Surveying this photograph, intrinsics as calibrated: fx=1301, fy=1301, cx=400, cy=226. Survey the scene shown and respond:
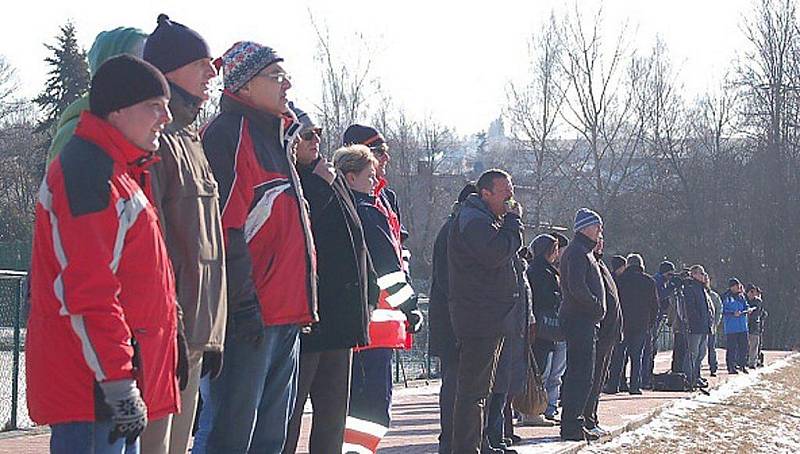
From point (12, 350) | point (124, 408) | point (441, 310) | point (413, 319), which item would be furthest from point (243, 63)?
point (12, 350)

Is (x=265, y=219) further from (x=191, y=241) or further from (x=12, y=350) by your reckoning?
(x=12, y=350)

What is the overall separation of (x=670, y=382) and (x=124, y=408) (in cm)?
1678

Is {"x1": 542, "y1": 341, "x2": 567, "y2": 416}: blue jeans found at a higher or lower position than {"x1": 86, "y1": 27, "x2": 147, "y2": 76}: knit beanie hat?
lower

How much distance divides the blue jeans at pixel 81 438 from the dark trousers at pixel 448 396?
5366 mm

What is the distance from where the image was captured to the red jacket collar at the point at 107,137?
4242 millimetres

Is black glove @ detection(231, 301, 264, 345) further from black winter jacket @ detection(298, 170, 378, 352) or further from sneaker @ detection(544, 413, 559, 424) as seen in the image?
sneaker @ detection(544, 413, 559, 424)

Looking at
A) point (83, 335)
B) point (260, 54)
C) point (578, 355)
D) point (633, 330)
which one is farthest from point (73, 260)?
point (633, 330)

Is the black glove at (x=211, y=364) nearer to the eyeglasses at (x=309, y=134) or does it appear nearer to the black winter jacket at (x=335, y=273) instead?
the black winter jacket at (x=335, y=273)

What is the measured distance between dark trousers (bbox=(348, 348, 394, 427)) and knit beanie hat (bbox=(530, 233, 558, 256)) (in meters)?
6.04

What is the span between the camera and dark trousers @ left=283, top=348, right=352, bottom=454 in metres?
6.50

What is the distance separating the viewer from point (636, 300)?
18.7 m

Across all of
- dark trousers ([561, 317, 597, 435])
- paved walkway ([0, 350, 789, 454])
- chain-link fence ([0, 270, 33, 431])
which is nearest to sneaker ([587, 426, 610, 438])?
paved walkway ([0, 350, 789, 454])

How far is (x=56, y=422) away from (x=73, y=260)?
504 millimetres

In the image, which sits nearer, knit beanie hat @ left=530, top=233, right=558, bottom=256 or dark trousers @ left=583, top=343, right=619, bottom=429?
dark trousers @ left=583, top=343, right=619, bottom=429
